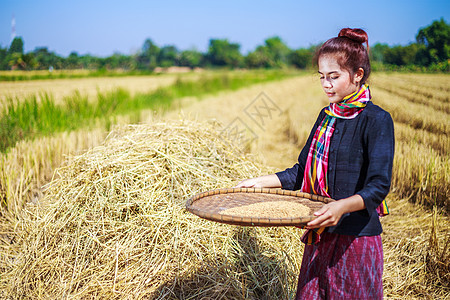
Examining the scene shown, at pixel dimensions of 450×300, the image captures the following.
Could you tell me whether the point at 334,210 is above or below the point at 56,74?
below

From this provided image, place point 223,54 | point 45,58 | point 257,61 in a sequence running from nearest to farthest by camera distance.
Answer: point 45,58, point 257,61, point 223,54

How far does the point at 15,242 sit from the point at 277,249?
2339mm

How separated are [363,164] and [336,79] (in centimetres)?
36

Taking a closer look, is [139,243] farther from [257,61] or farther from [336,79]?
[257,61]

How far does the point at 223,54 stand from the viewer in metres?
71.2

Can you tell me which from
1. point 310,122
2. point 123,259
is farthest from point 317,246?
point 310,122

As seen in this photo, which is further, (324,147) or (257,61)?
(257,61)

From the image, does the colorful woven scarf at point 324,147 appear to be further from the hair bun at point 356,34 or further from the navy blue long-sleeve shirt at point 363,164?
the hair bun at point 356,34

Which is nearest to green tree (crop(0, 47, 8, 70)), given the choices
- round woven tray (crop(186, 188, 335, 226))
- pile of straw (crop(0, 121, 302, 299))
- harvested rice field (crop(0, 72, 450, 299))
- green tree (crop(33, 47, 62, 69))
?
green tree (crop(33, 47, 62, 69))

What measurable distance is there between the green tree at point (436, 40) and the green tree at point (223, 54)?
5154 cm

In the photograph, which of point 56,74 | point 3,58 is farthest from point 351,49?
point 56,74

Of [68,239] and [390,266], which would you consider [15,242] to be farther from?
[390,266]

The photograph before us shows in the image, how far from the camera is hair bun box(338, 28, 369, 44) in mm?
1398

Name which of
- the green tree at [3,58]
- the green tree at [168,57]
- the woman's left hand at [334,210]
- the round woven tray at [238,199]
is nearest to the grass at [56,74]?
the green tree at [3,58]
